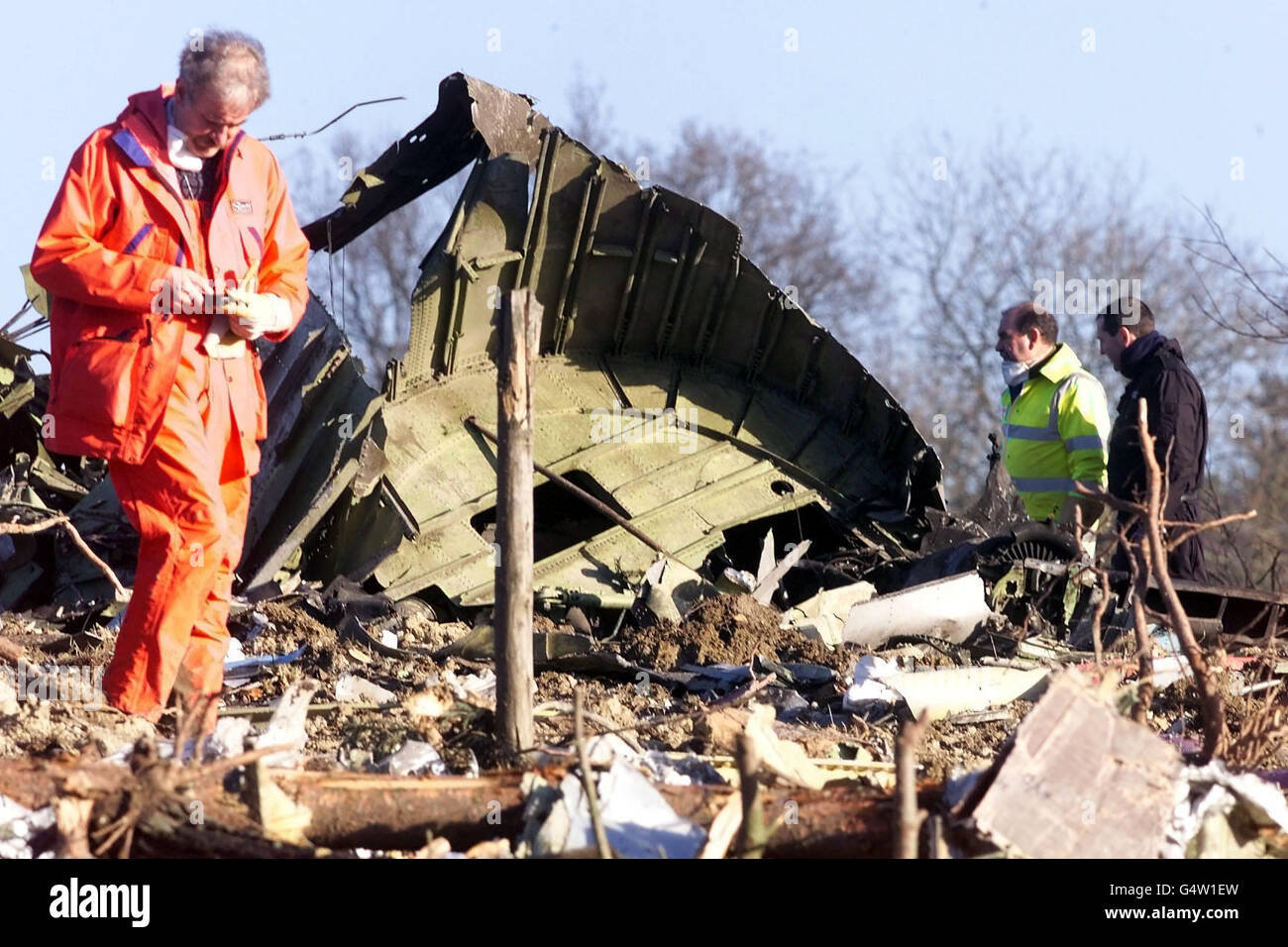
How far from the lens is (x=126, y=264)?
15.3 feet

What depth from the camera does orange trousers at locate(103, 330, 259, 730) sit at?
475cm

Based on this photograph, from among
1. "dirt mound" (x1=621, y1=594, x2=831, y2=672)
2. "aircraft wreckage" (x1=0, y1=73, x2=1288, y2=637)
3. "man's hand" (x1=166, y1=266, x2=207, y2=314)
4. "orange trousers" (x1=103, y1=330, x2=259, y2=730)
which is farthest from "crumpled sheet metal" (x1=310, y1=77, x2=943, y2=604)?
"man's hand" (x1=166, y1=266, x2=207, y2=314)

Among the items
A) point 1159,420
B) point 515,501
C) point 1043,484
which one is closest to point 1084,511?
point 1043,484

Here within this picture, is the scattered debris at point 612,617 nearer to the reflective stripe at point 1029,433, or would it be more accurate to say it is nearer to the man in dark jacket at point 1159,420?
the man in dark jacket at point 1159,420

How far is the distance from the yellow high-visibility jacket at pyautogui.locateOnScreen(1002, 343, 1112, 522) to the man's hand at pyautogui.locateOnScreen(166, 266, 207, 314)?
14.4 ft

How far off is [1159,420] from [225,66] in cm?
451

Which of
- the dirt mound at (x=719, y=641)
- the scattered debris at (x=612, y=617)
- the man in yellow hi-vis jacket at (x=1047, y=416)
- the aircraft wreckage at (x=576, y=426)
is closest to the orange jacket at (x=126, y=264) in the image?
the scattered debris at (x=612, y=617)

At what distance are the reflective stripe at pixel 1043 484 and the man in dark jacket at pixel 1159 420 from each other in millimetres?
445

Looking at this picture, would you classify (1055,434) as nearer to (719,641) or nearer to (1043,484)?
(1043,484)

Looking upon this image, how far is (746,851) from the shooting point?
3.12m

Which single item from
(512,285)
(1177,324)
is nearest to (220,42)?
(512,285)

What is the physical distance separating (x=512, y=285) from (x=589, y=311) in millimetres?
667

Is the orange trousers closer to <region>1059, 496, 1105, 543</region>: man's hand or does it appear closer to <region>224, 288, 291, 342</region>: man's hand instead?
<region>224, 288, 291, 342</region>: man's hand
